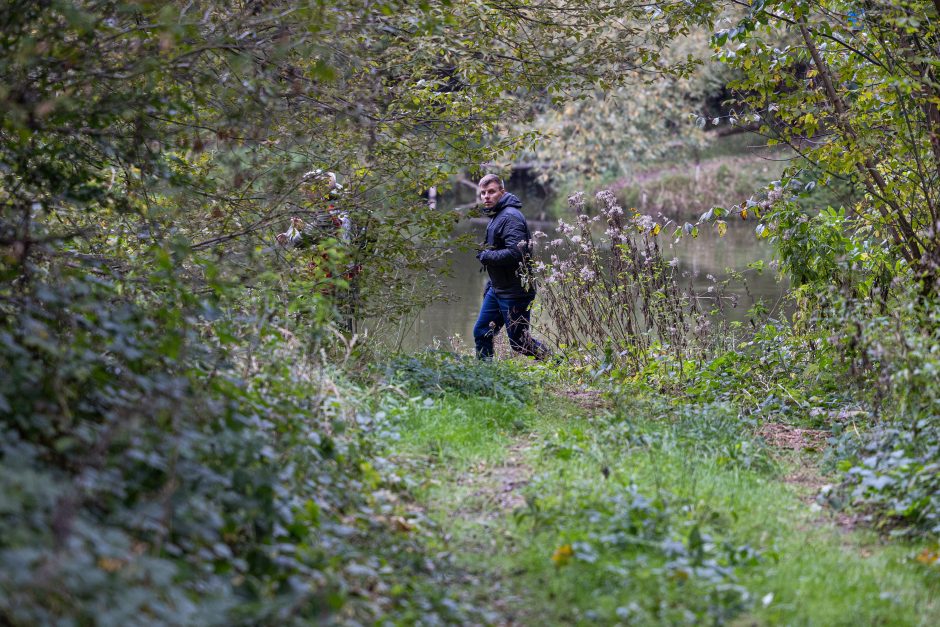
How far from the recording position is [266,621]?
292cm

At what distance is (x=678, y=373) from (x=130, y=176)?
4.48 metres

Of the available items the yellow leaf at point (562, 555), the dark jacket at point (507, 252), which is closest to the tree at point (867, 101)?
the dark jacket at point (507, 252)

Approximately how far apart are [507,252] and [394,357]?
6.36ft

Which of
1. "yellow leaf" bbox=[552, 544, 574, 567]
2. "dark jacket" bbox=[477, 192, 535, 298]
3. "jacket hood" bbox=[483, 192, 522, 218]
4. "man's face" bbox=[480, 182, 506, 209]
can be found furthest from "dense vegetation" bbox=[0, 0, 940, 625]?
"man's face" bbox=[480, 182, 506, 209]

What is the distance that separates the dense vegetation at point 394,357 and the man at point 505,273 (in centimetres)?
34

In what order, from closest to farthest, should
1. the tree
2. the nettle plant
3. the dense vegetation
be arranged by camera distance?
the dense vegetation → the tree → the nettle plant

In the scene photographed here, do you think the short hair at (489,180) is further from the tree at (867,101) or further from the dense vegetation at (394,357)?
the tree at (867,101)

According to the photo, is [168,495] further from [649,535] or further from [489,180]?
[489,180]

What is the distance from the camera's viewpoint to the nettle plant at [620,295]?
8469 millimetres

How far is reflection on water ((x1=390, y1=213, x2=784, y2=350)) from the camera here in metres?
13.7

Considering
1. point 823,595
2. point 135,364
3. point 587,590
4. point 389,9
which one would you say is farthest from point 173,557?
point 389,9

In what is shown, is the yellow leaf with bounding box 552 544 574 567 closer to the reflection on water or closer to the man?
the reflection on water

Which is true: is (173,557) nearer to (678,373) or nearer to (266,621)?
(266,621)

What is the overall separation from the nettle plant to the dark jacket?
192 millimetres
